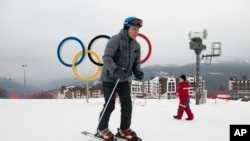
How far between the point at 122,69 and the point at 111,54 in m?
0.32

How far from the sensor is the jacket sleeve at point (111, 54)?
4.42 metres

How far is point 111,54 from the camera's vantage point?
4535 mm

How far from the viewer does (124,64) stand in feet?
15.4

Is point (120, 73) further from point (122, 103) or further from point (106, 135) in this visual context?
point (106, 135)

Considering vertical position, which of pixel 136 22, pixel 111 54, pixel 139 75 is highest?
pixel 136 22

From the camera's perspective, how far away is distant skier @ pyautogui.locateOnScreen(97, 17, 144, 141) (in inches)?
182

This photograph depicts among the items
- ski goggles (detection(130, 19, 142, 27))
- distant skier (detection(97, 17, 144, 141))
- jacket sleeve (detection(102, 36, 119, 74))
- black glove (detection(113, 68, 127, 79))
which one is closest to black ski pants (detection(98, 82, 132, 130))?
distant skier (detection(97, 17, 144, 141))

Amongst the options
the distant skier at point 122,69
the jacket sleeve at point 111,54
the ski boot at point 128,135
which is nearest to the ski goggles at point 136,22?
the distant skier at point 122,69

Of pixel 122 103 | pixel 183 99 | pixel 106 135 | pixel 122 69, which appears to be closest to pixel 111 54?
pixel 122 69

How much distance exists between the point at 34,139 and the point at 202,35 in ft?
41.5

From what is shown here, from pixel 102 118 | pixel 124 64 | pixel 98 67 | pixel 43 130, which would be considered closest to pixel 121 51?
pixel 124 64

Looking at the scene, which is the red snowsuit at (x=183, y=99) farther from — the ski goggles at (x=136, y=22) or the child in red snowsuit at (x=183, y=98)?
the ski goggles at (x=136, y=22)

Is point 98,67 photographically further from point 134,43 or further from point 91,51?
point 134,43

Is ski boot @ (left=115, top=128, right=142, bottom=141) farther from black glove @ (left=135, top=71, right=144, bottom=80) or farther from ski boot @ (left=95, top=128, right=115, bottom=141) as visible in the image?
black glove @ (left=135, top=71, right=144, bottom=80)
